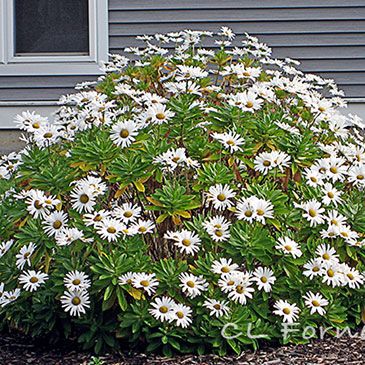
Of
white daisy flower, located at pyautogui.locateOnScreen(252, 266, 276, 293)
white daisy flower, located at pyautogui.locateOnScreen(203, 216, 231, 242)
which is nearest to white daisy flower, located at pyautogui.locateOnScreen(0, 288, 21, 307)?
white daisy flower, located at pyautogui.locateOnScreen(203, 216, 231, 242)

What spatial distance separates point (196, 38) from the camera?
189 inches

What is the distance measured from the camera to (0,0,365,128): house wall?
6.47m

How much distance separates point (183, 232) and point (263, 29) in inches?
146

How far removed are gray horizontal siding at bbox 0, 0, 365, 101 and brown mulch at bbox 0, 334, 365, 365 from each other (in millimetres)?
3434

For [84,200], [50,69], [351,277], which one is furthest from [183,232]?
[50,69]

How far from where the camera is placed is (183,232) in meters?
3.17

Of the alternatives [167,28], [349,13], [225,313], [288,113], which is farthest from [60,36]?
[225,313]

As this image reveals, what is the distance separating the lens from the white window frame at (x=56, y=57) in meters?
6.41

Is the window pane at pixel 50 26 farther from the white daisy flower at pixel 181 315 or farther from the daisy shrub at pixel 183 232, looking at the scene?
the white daisy flower at pixel 181 315

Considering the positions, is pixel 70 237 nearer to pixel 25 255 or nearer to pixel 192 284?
pixel 25 255

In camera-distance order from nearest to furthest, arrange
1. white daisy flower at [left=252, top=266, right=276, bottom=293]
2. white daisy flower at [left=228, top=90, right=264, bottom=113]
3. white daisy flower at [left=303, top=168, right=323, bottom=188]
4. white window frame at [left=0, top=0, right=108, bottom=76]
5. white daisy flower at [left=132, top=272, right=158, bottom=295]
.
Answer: white daisy flower at [left=132, top=272, right=158, bottom=295]
white daisy flower at [left=252, top=266, right=276, bottom=293]
white daisy flower at [left=303, top=168, right=323, bottom=188]
white daisy flower at [left=228, top=90, right=264, bottom=113]
white window frame at [left=0, top=0, right=108, bottom=76]

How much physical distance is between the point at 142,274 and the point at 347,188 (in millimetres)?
1196

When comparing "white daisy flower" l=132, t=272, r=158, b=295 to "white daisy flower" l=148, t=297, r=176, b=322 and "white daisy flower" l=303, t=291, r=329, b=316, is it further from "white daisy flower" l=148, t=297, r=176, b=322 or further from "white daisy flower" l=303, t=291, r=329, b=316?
"white daisy flower" l=303, t=291, r=329, b=316

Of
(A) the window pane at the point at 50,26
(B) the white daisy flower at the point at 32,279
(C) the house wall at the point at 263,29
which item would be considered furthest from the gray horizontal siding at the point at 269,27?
(B) the white daisy flower at the point at 32,279
